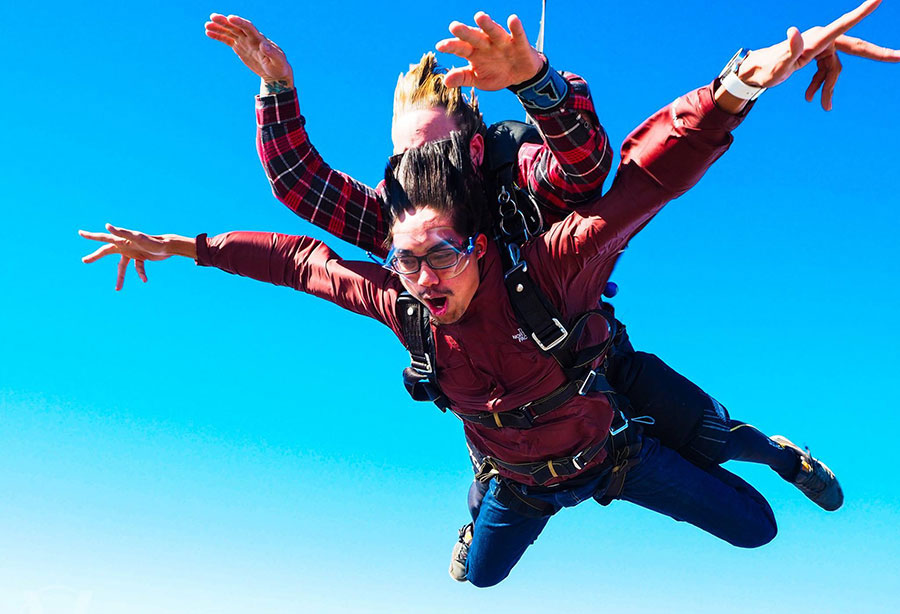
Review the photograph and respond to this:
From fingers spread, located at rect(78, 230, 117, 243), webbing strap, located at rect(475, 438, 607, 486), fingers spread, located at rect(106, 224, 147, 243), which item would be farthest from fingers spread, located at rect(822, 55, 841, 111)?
fingers spread, located at rect(78, 230, 117, 243)

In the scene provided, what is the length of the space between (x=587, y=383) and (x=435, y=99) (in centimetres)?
186

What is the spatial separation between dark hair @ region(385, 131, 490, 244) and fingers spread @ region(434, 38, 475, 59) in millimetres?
1043

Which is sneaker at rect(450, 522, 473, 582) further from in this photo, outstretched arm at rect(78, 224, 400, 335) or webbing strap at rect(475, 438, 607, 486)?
outstretched arm at rect(78, 224, 400, 335)

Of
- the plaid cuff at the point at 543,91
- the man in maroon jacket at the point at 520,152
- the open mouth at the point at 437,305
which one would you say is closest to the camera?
the man in maroon jacket at the point at 520,152

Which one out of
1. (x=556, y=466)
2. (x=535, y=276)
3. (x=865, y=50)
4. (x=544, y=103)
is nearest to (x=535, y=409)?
(x=556, y=466)

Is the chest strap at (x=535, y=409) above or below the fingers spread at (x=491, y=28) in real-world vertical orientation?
below

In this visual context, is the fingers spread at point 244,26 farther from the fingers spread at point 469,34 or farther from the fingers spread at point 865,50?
the fingers spread at point 865,50

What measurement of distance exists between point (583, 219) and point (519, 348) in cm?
84

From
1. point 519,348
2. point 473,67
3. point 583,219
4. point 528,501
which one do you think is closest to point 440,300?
point 519,348

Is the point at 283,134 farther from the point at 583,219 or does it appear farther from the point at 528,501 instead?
the point at 528,501

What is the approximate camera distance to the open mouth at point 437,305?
16.0ft

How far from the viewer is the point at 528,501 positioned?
617cm

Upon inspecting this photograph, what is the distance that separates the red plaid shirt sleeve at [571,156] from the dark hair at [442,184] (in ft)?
1.04

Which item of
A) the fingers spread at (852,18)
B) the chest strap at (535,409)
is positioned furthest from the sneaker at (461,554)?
the fingers spread at (852,18)
